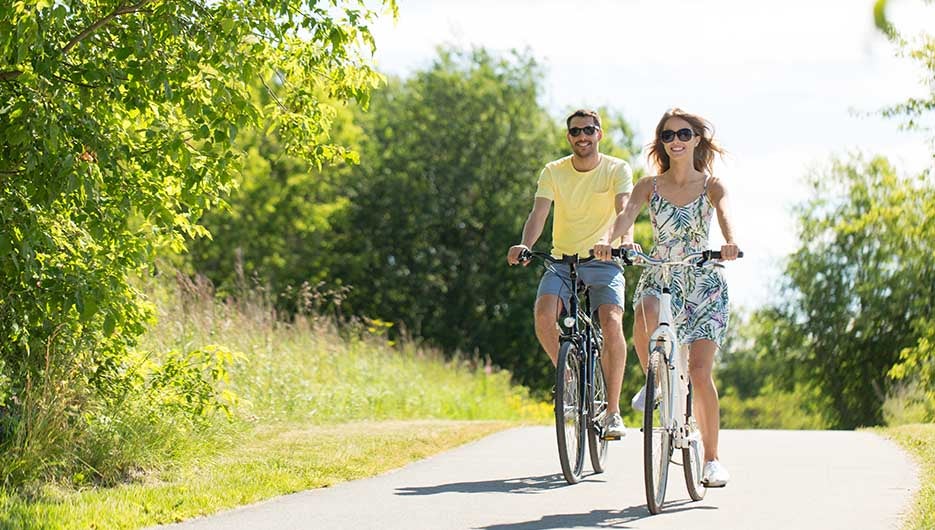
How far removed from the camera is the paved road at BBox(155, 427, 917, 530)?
24.8 feet

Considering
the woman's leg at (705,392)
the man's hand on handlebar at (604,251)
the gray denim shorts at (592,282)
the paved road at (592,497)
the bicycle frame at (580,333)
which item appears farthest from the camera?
the gray denim shorts at (592,282)

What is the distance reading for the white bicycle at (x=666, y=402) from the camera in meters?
7.64

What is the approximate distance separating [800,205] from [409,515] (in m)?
39.3

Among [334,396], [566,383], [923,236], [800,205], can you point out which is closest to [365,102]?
[566,383]

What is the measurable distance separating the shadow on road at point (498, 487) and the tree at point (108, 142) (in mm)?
2102

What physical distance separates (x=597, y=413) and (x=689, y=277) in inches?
61.8

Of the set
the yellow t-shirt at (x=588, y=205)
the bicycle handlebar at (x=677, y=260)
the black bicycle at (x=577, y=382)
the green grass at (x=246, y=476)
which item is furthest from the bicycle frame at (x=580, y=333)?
the green grass at (x=246, y=476)

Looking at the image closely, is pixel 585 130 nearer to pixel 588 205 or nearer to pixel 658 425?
pixel 588 205

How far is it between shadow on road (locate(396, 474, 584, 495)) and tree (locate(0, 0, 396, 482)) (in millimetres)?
2102

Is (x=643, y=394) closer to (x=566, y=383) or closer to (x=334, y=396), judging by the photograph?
(x=566, y=383)

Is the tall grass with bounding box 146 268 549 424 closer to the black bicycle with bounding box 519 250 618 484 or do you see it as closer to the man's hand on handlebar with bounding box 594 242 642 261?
the black bicycle with bounding box 519 250 618 484

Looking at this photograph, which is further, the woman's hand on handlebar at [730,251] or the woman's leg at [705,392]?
the woman's leg at [705,392]

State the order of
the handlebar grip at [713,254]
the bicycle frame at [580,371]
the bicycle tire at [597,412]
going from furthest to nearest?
the bicycle tire at [597,412], the bicycle frame at [580,371], the handlebar grip at [713,254]

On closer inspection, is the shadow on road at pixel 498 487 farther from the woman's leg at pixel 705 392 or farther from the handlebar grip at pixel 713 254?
the handlebar grip at pixel 713 254
